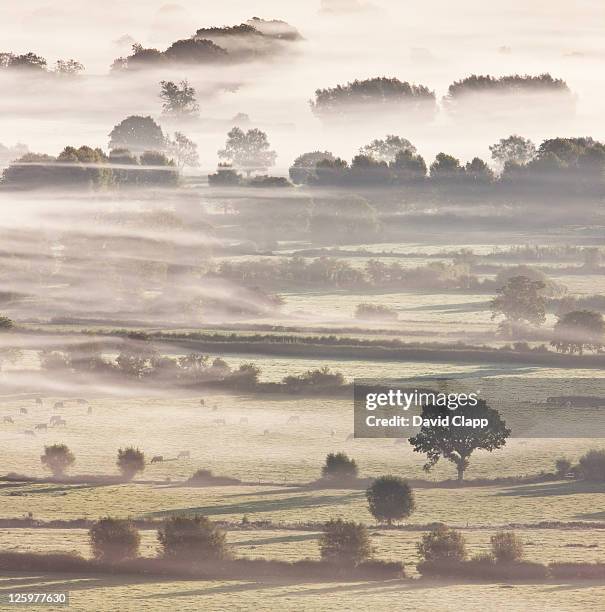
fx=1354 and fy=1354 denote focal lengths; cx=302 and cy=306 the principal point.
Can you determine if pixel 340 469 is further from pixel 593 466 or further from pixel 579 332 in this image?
pixel 579 332

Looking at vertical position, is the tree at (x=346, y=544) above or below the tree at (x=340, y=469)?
below

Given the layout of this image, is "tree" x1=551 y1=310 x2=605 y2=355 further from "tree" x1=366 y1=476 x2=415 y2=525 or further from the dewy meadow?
"tree" x1=366 y1=476 x2=415 y2=525

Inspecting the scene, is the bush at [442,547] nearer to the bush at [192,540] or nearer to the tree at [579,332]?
the bush at [192,540]

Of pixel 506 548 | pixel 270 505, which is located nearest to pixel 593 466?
pixel 270 505

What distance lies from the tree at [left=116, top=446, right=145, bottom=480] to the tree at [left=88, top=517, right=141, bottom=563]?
75.4 ft

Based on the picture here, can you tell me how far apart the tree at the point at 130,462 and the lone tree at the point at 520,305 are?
6252 centimetres

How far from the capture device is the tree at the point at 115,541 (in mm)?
71562

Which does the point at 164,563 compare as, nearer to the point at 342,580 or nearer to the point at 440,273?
the point at 342,580

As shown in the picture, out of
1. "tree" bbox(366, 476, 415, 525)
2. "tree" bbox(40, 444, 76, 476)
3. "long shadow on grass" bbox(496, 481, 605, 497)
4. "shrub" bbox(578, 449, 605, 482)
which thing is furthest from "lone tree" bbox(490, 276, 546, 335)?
→ "tree" bbox(366, 476, 415, 525)

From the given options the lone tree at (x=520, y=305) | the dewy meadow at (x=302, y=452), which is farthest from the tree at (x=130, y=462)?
the lone tree at (x=520, y=305)

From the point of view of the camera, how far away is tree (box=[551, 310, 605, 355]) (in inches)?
5330

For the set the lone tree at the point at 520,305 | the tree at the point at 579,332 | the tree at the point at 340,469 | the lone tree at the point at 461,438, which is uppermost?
the lone tree at the point at 520,305

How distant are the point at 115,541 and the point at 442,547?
680 inches

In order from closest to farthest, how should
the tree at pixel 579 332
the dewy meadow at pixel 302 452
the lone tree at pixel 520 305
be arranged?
the dewy meadow at pixel 302 452 → the tree at pixel 579 332 → the lone tree at pixel 520 305
